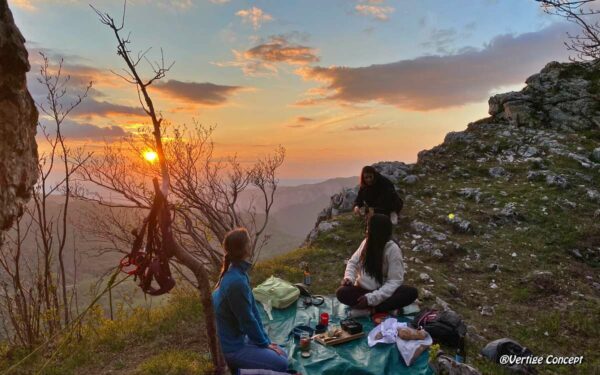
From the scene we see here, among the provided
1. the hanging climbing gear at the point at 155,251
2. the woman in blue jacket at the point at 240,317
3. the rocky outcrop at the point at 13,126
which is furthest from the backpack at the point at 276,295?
the rocky outcrop at the point at 13,126

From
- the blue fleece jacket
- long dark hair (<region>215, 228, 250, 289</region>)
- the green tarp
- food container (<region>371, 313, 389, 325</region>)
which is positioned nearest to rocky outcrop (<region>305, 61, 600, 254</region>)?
food container (<region>371, 313, 389, 325</region>)

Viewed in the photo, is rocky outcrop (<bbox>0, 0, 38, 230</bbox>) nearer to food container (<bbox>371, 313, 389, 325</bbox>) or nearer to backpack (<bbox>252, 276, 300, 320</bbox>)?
backpack (<bbox>252, 276, 300, 320</bbox>)

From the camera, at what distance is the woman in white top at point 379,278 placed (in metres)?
7.47

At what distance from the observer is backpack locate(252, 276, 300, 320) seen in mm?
8250

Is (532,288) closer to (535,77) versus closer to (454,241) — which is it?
(454,241)

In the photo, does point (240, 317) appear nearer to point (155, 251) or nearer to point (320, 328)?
point (155, 251)

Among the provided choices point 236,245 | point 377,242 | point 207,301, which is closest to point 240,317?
point 207,301

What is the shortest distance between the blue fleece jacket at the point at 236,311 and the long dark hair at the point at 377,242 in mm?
3014

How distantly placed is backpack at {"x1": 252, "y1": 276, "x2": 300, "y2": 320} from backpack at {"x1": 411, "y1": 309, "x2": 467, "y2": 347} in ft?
9.32

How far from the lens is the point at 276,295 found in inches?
331

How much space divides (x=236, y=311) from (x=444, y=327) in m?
3.71

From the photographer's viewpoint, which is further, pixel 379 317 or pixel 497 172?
pixel 497 172

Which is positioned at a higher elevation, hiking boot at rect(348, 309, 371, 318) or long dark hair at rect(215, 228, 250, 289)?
long dark hair at rect(215, 228, 250, 289)

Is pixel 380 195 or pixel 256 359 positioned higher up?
pixel 380 195
